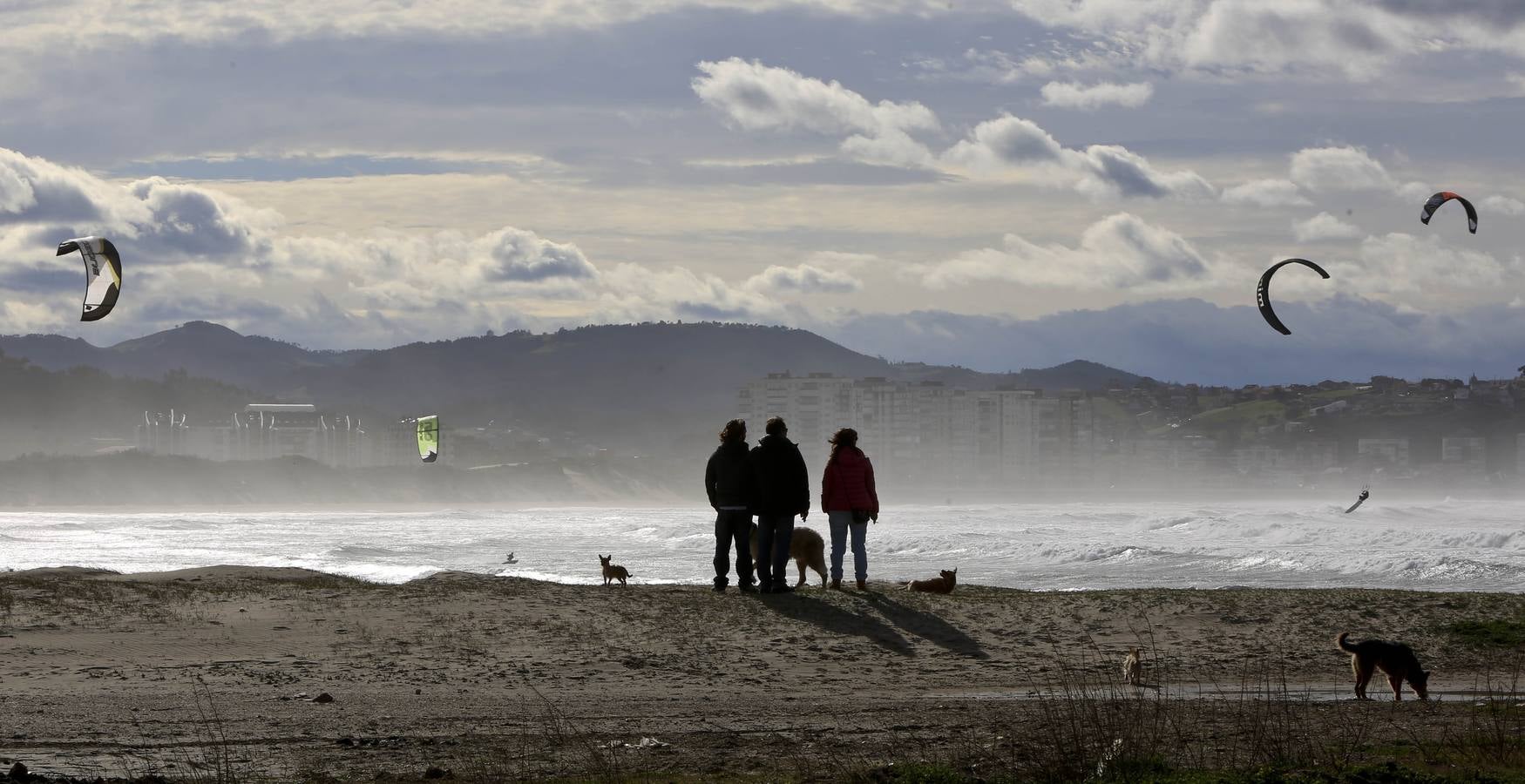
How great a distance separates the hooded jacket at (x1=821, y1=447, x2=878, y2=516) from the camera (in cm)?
1341

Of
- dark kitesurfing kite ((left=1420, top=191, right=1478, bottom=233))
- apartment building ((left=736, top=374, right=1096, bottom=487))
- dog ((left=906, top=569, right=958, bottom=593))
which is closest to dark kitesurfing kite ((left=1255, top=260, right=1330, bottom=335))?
dark kitesurfing kite ((left=1420, top=191, right=1478, bottom=233))

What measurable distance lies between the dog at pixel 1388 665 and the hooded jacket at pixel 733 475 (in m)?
5.33

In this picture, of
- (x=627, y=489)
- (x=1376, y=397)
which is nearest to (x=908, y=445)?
(x=627, y=489)

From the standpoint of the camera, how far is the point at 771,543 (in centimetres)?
1339

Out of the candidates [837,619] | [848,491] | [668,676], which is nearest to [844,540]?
[848,491]

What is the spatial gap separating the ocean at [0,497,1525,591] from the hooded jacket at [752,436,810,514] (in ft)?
41.3

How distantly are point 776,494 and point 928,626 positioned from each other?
193 centimetres

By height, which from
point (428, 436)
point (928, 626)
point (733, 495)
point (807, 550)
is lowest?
point (928, 626)

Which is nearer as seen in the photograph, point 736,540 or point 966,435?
point 736,540

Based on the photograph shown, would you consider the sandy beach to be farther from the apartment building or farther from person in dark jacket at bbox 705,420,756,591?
the apartment building

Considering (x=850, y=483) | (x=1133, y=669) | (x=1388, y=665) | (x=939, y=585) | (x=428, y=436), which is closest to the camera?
(x=1388, y=665)

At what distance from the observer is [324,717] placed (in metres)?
8.58

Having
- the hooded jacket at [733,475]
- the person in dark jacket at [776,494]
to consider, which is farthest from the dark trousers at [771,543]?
the hooded jacket at [733,475]

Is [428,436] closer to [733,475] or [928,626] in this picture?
[733,475]
